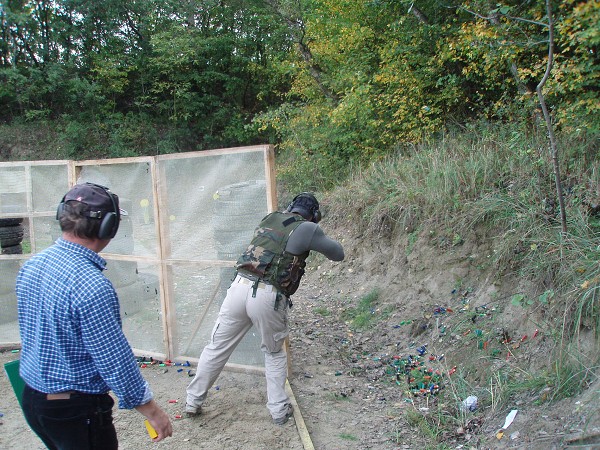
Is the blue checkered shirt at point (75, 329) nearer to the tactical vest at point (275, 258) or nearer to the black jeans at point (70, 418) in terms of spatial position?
the black jeans at point (70, 418)

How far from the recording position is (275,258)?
13.5 feet

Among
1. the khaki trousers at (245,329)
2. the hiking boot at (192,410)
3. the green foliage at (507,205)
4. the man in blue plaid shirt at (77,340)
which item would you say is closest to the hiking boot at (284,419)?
the khaki trousers at (245,329)

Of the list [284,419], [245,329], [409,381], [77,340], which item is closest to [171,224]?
[245,329]

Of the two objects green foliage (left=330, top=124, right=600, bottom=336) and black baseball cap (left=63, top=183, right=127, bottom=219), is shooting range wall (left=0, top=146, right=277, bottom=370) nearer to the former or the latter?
black baseball cap (left=63, top=183, right=127, bottom=219)

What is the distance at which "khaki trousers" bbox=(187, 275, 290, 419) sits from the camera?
13.6ft

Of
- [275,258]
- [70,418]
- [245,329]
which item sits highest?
[275,258]

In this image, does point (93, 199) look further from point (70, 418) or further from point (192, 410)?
point (192, 410)

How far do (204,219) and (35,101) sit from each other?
19.0 metres

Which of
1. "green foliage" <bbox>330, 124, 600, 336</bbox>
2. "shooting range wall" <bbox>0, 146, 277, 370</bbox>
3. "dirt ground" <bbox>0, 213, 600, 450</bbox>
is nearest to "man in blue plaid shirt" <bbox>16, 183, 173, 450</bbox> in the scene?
"dirt ground" <bbox>0, 213, 600, 450</bbox>

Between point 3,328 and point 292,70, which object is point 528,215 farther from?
point 292,70

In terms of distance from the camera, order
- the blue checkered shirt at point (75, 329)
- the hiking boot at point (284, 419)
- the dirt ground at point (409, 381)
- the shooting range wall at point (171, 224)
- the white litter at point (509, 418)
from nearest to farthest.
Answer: the blue checkered shirt at point (75, 329) < the white litter at point (509, 418) < the dirt ground at point (409, 381) < the hiking boot at point (284, 419) < the shooting range wall at point (171, 224)

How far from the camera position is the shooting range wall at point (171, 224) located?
4988mm

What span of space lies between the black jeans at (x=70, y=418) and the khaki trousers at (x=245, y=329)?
1867mm

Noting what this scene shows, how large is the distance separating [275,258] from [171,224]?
172 cm
